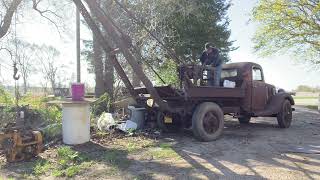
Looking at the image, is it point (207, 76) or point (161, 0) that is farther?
point (161, 0)

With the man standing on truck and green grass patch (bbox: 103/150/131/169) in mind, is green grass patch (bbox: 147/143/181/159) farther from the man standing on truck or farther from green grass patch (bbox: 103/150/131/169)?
the man standing on truck

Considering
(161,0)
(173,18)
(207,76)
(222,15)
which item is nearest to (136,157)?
(207,76)

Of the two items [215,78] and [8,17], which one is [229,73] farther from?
[8,17]

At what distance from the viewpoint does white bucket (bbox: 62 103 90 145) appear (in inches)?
357

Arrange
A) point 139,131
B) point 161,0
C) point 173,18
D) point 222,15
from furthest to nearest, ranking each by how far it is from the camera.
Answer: point 222,15
point 173,18
point 161,0
point 139,131

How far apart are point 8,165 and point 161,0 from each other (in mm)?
11619

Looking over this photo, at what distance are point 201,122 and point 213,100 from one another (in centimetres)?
114

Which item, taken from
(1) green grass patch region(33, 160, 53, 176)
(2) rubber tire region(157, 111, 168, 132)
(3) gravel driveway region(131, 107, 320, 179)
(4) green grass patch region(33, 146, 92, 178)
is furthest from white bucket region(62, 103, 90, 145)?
(2) rubber tire region(157, 111, 168, 132)

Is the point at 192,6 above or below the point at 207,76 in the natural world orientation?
above

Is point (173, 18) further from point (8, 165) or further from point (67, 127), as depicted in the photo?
point (8, 165)

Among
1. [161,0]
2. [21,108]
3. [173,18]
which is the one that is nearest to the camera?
[21,108]

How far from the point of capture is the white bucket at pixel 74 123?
9.06 meters

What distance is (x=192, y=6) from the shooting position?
1839 centimetres

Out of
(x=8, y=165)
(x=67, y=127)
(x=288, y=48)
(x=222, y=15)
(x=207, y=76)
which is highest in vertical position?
(x=222, y=15)
